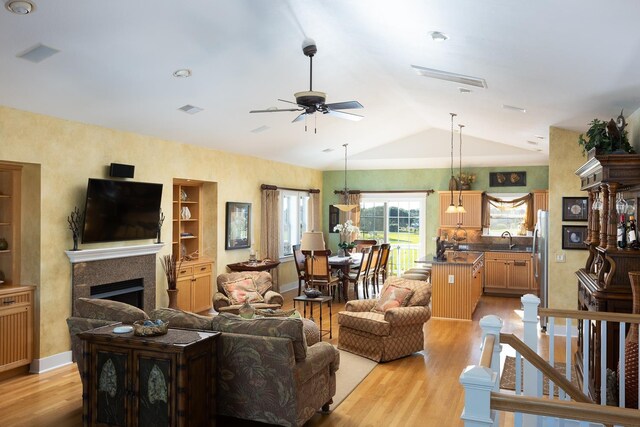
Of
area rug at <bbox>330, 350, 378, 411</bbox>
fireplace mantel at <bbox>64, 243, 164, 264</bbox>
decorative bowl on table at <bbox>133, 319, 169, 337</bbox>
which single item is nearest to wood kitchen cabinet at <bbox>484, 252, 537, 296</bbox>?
area rug at <bbox>330, 350, 378, 411</bbox>

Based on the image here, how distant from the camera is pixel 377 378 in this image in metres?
5.47

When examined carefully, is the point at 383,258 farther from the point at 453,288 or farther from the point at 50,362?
the point at 50,362

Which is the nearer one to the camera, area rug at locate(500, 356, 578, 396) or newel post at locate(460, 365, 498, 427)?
newel post at locate(460, 365, 498, 427)

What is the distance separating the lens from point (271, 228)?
10336 millimetres

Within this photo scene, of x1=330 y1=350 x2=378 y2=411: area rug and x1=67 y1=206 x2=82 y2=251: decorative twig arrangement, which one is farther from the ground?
x1=67 y1=206 x2=82 y2=251: decorative twig arrangement

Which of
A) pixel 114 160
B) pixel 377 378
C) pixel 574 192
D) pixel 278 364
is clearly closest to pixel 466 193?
pixel 574 192

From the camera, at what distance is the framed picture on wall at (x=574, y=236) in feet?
22.8

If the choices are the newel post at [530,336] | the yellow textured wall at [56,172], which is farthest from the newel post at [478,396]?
the yellow textured wall at [56,172]

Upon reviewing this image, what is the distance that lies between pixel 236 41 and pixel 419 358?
418 cm

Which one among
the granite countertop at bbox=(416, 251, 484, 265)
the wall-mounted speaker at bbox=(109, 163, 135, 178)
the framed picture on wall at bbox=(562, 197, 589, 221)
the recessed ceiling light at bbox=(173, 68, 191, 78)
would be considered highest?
the recessed ceiling light at bbox=(173, 68, 191, 78)

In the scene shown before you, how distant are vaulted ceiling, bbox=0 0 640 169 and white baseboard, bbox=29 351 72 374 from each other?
2736 mm

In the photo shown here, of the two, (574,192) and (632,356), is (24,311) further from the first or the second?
(574,192)

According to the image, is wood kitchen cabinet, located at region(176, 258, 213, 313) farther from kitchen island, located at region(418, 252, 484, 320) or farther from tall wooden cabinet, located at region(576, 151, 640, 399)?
tall wooden cabinet, located at region(576, 151, 640, 399)

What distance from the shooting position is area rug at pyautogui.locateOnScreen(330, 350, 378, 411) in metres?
4.94
